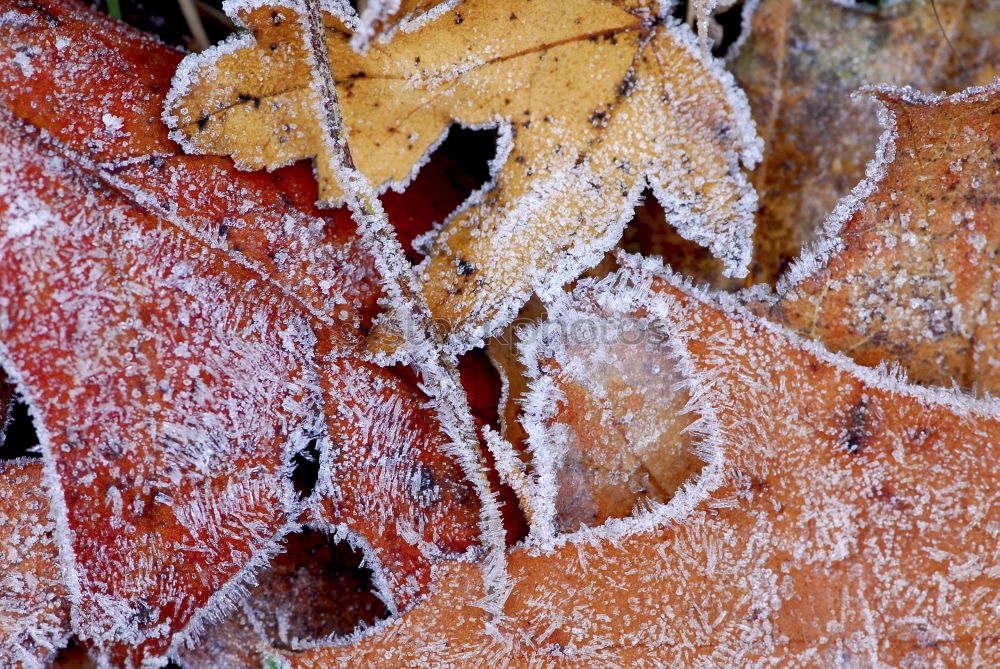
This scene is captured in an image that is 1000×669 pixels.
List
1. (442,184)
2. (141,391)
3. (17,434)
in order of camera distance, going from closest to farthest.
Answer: (141,391) → (17,434) → (442,184)

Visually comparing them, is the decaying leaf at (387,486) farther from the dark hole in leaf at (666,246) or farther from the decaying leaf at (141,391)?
the dark hole in leaf at (666,246)

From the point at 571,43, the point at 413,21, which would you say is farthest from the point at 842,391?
the point at 413,21

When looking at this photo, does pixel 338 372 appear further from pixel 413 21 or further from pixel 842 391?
pixel 842 391

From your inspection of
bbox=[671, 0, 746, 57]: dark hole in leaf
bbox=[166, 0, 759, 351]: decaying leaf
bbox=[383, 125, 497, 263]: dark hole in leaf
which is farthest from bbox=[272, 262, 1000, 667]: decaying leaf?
bbox=[671, 0, 746, 57]: dark hole in leaf

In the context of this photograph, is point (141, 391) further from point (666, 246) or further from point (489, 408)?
point (666, 246)

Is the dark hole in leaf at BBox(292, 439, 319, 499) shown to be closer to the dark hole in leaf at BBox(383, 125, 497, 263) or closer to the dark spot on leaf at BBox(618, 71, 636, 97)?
the dark hole in leaf at BBox(383, 125, 497, 263)
